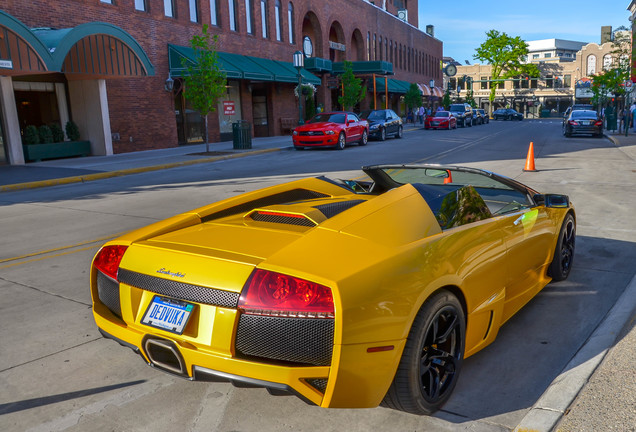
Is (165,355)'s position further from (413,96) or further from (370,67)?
(413,96)

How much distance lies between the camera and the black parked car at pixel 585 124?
2978 cm

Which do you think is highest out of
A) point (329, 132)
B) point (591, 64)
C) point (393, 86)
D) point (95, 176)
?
point (591, 64)

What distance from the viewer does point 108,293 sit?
3205 mm

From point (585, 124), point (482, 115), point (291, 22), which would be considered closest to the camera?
point (585, 124)

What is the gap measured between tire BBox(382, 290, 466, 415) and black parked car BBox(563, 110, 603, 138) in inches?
1196

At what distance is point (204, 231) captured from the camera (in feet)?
10.9

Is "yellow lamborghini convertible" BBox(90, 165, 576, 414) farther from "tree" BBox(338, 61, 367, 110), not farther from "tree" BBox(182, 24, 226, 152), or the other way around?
"tree" BBox(338, 61, 367, 110)

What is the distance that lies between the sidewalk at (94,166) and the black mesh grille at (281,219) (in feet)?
40.3

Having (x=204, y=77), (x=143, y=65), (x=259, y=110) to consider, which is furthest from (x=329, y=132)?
(x=259, y=110)

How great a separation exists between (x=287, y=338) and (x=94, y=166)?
17.1 m

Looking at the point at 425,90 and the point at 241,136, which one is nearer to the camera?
the point at 241,136

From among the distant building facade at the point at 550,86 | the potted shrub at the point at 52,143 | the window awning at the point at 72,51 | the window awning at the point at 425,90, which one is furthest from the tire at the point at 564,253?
the distant building facade at the point at 550,86

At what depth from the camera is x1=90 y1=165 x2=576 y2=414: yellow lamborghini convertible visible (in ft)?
8.28

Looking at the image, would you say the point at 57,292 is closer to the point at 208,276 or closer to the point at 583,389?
the point at 208,276
